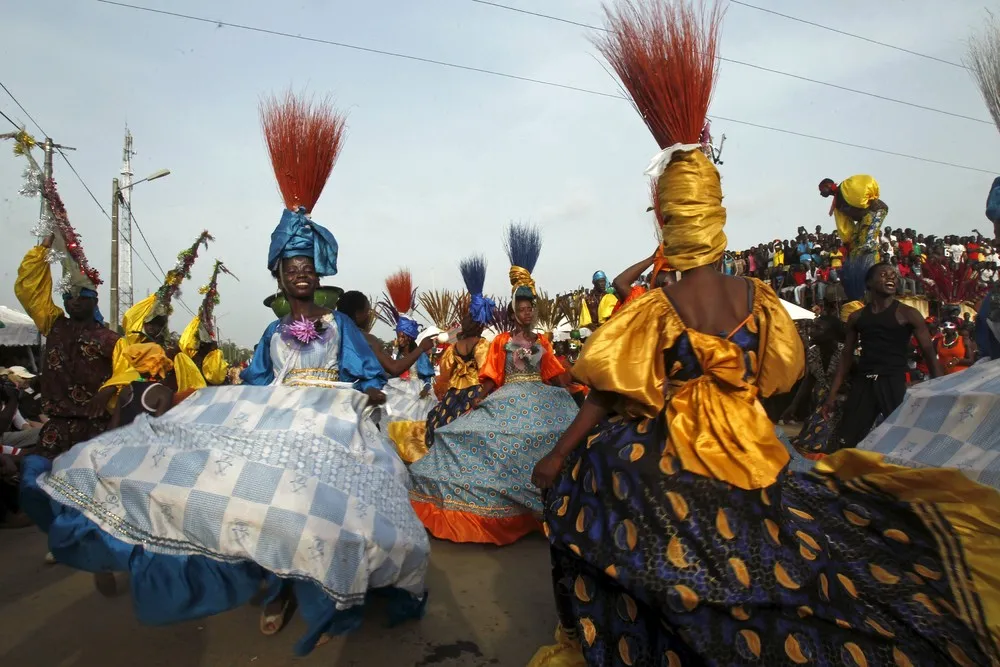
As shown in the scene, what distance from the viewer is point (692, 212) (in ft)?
7.57

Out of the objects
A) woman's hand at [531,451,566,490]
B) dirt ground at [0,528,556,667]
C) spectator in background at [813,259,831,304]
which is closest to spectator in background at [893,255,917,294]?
spectator in background at [813,259,831,304]

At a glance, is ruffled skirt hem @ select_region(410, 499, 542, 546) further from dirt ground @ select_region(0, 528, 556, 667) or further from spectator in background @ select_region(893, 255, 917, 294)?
spectator in background @ select_region(893, 255, 917, 294)

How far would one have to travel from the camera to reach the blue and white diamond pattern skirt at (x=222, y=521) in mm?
2604

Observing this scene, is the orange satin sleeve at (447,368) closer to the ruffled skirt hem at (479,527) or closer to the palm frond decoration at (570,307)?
the ruffled skirt hem at (479,527)

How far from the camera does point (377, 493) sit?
9.94 feet

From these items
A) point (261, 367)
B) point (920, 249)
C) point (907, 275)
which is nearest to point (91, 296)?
point (261, 367)

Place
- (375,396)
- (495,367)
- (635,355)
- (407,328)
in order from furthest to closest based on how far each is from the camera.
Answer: (407,328) → (495,367) → (375,396) → (635,355)

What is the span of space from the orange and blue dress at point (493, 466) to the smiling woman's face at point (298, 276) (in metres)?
1.90

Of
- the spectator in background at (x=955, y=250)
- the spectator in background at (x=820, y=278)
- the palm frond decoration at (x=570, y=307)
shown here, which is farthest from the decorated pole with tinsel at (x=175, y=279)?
the spectator in background at (x=955, y=250)

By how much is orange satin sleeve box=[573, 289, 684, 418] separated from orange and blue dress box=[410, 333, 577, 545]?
2.66m

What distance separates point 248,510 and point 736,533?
1931mm

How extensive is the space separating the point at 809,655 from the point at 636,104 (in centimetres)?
210

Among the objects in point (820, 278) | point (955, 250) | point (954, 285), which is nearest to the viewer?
point (954, 285)

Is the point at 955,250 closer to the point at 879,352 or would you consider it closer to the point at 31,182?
the point at 879,352
